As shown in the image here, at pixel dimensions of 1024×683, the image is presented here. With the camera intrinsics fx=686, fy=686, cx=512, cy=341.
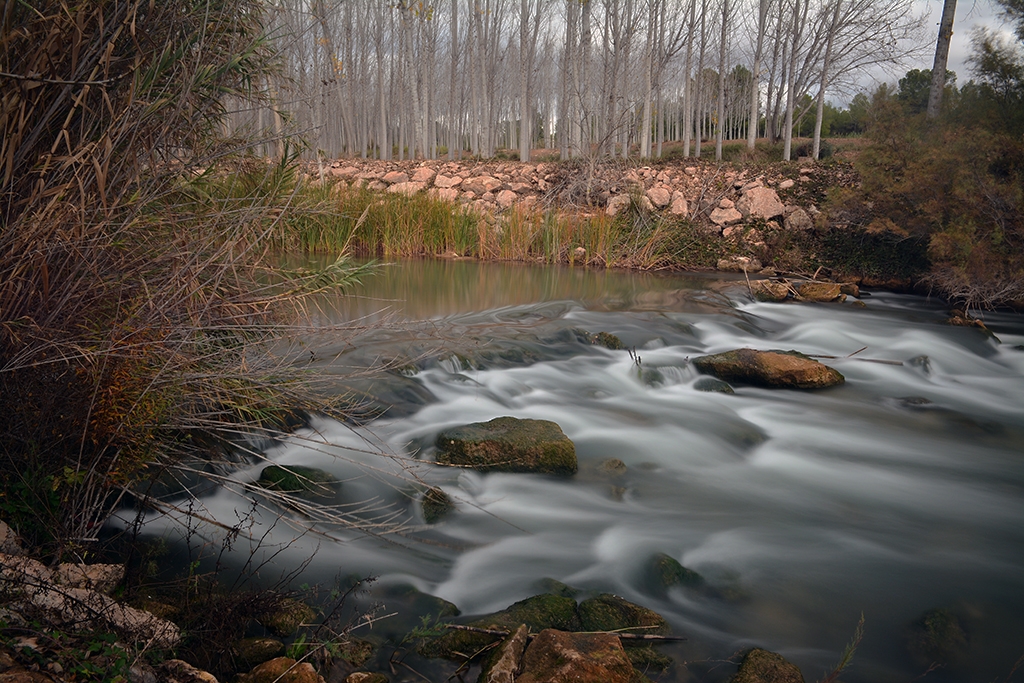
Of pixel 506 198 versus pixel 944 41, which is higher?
pixel 944 41

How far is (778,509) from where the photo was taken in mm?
3971

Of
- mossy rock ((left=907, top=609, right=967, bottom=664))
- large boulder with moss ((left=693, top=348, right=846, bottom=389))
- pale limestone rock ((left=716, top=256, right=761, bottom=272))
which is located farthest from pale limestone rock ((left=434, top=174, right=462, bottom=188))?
mossy rock ((left=907, top=609, right=967, bottom=664))

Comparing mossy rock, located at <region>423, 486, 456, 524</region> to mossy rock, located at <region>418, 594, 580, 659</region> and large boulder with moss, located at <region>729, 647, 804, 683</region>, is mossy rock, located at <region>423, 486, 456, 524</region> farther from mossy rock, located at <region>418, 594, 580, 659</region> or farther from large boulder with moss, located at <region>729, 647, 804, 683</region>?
large boulder with moss, located at <region>729, 647, 804, 683</region>

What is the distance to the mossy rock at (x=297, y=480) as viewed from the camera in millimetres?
3330

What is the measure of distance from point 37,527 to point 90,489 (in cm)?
20

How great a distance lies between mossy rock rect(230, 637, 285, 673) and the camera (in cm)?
219

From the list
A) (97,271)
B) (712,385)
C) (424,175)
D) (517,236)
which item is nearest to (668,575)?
(97,271)

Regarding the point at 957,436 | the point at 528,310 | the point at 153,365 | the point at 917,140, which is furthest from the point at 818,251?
the point at 153,365

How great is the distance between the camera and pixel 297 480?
342 centimetres

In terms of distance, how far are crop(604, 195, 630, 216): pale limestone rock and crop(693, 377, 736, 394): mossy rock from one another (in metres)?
8.38

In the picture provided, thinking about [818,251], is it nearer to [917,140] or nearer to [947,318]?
[917,140]

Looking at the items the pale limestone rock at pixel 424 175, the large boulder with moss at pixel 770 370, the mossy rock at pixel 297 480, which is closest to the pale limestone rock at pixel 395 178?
the pale limestone rock at pixel 424 175

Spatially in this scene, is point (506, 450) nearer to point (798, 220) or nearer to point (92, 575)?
point (92, 575)

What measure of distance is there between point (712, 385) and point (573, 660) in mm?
4303
